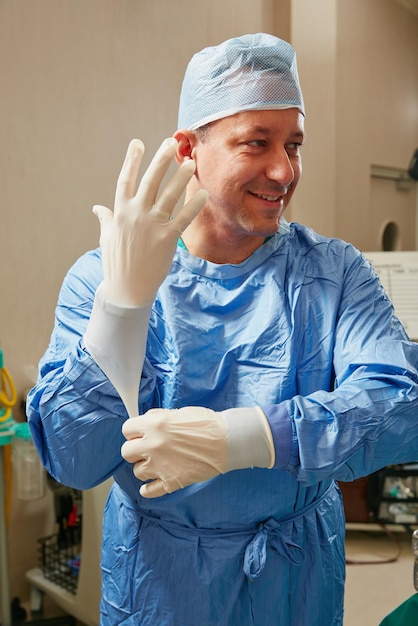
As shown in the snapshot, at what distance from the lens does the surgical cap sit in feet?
3.70

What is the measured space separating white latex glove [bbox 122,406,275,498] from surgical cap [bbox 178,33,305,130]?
1.81ft

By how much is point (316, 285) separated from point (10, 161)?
1495 mm

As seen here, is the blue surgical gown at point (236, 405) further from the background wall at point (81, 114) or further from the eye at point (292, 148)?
the background wall at point (81, 114)

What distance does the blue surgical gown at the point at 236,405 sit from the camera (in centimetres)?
102

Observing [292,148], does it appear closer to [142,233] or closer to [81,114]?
[142,233]

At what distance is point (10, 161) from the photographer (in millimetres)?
2268

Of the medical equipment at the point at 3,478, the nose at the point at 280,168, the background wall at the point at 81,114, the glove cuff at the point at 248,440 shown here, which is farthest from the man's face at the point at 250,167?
the background wall at the point at 81,114

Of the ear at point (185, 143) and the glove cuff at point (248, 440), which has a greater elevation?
the ear at point (185, 143)

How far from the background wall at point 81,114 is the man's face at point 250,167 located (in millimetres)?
1321

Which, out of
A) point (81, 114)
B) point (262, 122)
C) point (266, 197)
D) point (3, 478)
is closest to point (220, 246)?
point (266, 197)

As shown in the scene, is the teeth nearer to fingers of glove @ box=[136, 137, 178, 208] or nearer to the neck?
the neck

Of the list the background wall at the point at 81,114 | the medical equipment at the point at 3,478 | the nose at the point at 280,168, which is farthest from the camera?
the background wall at the point at 81,114

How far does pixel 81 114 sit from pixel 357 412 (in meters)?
1.90

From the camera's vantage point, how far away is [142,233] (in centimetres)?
100
